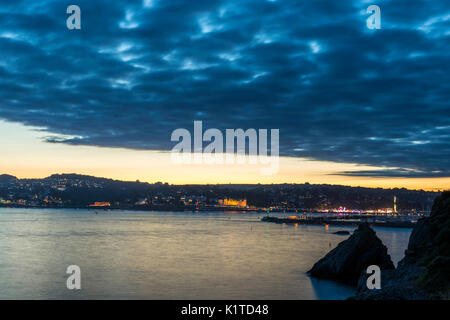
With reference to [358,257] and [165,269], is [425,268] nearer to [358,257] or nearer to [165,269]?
[358,257]

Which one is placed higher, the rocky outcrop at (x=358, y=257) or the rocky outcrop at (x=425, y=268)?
the rocky outcrop at (x=425, y=268)

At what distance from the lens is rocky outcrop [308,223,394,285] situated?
1746 inches

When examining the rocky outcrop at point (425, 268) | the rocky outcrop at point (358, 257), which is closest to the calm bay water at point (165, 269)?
the rocky outcrop at point (358, 257)

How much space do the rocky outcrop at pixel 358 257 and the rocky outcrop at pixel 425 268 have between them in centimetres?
1287

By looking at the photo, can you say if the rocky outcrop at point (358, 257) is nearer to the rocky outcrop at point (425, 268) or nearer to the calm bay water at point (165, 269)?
the calm bay water at point (165, 269)

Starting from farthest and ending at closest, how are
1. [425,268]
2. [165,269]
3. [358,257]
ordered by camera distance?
[165,269] < [358,257] < [425,268]

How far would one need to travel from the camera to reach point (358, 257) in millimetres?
45344

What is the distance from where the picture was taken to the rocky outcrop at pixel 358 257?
4434 centimetres

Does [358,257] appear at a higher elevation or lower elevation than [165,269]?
higher

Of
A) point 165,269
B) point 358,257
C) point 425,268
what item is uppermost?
point 425,268

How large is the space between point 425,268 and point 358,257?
22302 millimetres

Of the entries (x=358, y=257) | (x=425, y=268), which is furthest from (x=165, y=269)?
(x=425, y=268)
